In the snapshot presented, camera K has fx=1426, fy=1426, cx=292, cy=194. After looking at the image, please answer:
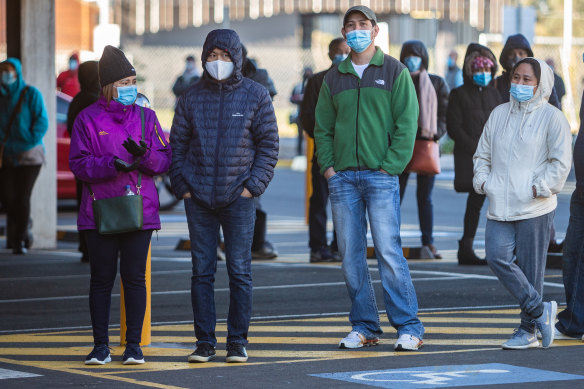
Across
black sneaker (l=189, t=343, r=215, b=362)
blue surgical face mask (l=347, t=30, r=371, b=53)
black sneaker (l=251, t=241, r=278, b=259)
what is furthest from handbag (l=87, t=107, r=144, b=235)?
black sneaker (l=251, t=241, r=278, b=259)

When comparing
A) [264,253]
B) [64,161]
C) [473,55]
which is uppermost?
[473,55]

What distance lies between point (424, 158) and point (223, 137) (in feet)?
17.2

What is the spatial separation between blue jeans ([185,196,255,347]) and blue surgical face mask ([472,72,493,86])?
504 centimetres

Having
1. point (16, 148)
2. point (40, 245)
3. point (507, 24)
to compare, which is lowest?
point (40, 245)

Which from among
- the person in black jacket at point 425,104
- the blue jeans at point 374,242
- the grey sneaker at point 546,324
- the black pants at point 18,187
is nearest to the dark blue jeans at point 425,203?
the person in black jacket at point 425,104

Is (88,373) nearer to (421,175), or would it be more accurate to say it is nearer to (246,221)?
(246,221)

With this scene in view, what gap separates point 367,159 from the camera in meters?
8.63

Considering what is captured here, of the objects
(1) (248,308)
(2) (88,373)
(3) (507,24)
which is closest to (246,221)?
(1) (248,308)

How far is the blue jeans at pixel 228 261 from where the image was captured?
8336 mm

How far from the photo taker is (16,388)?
7.39 meters

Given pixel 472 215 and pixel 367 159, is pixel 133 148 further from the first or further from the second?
pixel 472 215

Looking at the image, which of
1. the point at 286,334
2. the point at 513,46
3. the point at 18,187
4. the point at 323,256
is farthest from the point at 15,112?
the point at 286,334

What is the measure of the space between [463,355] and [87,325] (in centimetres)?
302

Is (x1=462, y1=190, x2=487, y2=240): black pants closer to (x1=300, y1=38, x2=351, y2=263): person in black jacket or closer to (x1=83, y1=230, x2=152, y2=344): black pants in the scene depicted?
(x1=300, y1=38, x2=351, y2=263): person in black jacket
